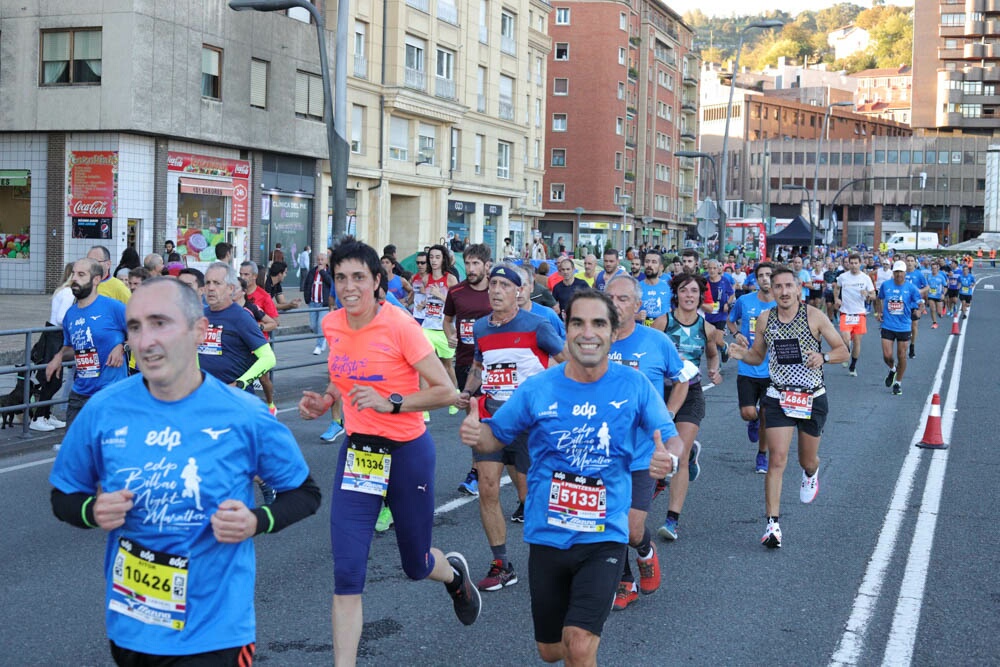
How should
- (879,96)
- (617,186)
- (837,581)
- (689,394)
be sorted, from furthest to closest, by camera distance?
(879,96) < (617,186) < (689,394) < (837,581)

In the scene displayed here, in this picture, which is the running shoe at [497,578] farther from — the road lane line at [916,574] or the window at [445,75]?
the window at [445,75]

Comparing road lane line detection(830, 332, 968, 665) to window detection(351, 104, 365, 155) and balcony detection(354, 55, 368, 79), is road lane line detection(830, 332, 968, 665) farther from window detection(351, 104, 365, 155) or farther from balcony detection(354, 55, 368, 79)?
balcony detection(354, 55, 368, 79)

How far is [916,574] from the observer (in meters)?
7.14

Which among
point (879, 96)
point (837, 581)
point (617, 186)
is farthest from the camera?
point (879, 96)

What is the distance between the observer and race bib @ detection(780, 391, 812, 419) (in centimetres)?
809

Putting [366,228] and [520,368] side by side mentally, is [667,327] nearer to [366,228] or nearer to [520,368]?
[520,368]

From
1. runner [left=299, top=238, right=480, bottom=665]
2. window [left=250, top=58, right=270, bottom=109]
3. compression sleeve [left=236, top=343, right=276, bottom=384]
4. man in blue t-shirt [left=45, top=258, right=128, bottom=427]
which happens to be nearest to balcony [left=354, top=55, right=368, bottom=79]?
window [left=250, top=58, right=270, bottom=109]

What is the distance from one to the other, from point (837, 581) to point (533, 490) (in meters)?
3.15

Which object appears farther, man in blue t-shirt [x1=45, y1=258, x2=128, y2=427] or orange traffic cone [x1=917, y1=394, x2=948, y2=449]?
orange traffic cone [x1=917, y1=394, x2=948, y2=449]

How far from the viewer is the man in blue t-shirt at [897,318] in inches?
707

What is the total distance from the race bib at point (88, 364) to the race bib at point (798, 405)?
5.02 metres

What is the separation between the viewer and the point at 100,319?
29.2ft

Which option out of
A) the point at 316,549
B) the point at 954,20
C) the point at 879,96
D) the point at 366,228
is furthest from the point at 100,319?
the point at 879,96

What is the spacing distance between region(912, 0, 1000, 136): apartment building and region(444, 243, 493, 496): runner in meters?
129
